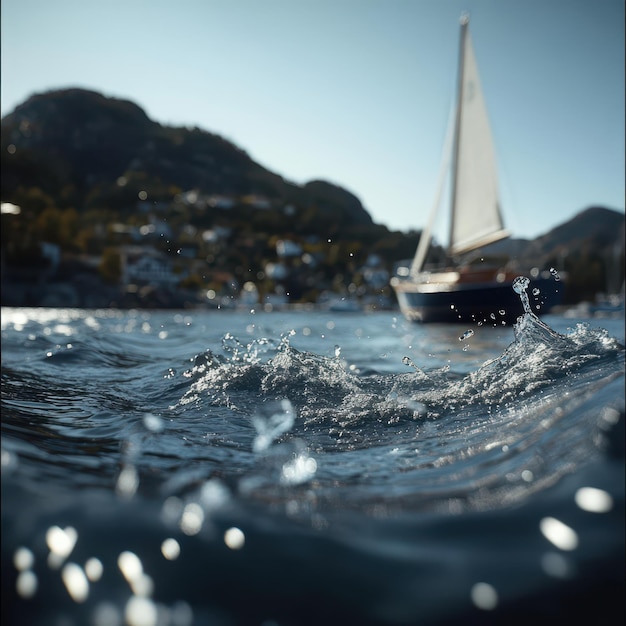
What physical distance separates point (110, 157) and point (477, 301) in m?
104

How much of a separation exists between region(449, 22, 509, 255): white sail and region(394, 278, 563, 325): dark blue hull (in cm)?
470

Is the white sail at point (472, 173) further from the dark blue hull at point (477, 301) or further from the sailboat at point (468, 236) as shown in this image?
the dark blue hull at point (477, 301)

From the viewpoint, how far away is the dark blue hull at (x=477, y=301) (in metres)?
19.7

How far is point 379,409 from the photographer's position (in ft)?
12.0

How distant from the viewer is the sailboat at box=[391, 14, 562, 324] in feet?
67.8

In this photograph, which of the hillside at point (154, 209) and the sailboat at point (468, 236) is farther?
the hillside at point (154, 209)

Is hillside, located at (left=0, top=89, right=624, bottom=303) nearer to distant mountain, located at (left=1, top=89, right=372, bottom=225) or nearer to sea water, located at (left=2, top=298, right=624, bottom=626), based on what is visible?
distant mountain, located at (left=1, top=89, right=372, bottom=225)

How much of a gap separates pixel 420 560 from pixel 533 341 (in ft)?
11.3

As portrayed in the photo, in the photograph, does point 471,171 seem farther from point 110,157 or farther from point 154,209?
point 110,157

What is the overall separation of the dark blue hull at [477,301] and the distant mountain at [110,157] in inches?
2730

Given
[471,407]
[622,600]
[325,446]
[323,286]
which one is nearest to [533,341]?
[471,407]

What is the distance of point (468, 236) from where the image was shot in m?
26.4

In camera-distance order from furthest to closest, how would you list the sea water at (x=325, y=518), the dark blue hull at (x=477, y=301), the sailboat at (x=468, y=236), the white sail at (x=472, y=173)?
the white sail at (x=472, y=173)
the sailboat at (x=468, y=236)
the dark blue hull at (x=477, y=301)
the sea water at (x=325, y=518)

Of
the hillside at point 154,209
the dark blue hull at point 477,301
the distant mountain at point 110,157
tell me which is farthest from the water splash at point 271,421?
the distant mountain at point 110,157
